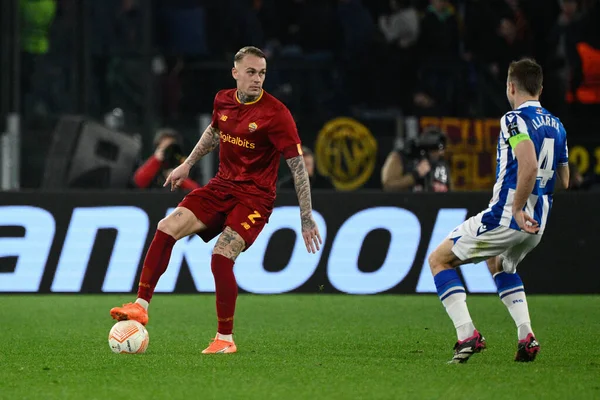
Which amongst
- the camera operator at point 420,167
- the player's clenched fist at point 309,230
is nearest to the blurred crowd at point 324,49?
the camera operator at point 420,167

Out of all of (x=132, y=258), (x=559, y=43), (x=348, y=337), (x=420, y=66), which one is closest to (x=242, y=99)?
(x=348, y=337)

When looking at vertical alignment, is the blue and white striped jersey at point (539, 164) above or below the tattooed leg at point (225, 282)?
above

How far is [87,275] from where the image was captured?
1368 cm

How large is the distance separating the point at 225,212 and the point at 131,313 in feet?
3.14

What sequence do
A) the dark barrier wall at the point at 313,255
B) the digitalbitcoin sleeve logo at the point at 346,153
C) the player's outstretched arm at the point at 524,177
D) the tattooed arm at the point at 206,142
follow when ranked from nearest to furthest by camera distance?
the player's outstretched arm at the point at 524,177, the tattooed arm at the point at 206,142, the dark barrier wall at the point at 313,255, the digitalbitcoin sleeve logo at the point at 346,153

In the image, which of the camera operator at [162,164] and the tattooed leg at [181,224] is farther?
the camera operator at [162,164]

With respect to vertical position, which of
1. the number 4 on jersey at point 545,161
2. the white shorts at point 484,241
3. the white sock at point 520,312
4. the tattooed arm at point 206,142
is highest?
the number 4 on jersey at point 545,161

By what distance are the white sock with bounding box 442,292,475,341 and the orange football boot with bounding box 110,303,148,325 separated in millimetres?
2005

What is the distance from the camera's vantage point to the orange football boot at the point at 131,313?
8.73m

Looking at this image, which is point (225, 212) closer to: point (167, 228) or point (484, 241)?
point (167, 228)

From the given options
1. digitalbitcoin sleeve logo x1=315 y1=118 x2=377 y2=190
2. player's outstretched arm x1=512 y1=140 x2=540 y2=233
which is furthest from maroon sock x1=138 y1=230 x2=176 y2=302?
digitalbitcoin sleeve logo x1=315 y1=118 x2=377 y2=190

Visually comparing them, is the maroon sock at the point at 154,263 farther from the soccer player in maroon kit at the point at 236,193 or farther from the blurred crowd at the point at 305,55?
the blurred crowd at the point at 305,55

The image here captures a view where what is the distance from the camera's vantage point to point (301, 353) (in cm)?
898

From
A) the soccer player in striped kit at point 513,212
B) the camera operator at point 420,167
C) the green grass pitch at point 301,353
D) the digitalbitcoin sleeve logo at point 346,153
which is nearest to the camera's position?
the green grass pitch at point 301,353
